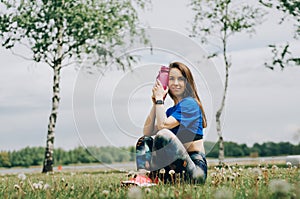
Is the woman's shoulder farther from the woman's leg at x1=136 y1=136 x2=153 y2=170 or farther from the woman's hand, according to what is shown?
the woman's leg at x1=136 y1=136 x2=153 y2=170

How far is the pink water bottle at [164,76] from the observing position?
6.05 metres

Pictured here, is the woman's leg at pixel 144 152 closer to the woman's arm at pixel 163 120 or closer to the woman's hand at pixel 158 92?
the woman's arm at pixel 163 120

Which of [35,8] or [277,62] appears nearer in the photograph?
[277,62]

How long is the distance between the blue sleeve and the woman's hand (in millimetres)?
258

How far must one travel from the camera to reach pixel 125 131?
6.47 metres

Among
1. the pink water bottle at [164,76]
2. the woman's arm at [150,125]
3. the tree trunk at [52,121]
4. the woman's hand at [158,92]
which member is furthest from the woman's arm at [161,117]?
the tree trunk at [52,121]

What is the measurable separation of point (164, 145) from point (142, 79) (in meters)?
1.18

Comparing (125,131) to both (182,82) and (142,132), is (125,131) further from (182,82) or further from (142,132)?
(182,82)

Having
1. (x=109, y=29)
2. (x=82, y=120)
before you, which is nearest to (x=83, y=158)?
(x=109, y=29)

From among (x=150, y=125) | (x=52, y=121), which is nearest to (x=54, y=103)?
(x=52, y=121)

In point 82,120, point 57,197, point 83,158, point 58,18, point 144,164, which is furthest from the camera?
point 83,158

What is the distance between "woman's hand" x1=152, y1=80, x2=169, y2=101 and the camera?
581 centimetres

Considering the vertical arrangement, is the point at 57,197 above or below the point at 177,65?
below

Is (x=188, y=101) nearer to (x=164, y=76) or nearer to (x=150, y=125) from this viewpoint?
(x=164, y=76)
